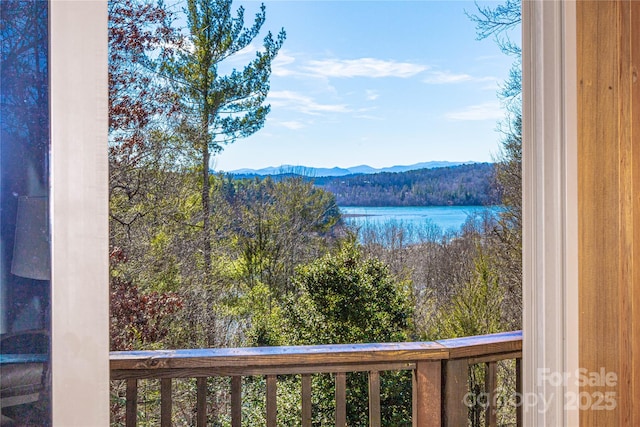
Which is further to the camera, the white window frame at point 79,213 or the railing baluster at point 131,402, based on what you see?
the railing baluster at point 131,402

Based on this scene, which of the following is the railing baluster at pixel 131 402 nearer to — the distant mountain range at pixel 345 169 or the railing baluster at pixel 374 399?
the railing baluster at pixel 374 399

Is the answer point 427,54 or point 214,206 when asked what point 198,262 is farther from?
point 427,54

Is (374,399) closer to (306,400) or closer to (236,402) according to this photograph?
(306,400)

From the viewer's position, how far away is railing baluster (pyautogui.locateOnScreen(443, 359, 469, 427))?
160cm

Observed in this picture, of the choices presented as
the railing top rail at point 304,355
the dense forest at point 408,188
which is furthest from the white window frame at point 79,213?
the dense forest at point 408,188

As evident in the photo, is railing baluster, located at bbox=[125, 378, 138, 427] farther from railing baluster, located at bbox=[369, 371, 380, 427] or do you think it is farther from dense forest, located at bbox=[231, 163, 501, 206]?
dense forest, located at bbox=[231, 163, 501, 206]

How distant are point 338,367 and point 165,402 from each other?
1.83 ft

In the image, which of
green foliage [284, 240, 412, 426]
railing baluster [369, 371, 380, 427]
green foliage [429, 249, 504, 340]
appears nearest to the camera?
railing baluster [369, 371, 380, 427]

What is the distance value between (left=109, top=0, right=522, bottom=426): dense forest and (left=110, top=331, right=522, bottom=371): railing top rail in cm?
278

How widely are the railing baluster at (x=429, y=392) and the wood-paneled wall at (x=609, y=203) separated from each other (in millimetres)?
580

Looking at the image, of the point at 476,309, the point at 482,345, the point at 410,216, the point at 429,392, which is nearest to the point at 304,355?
the point at 429,392

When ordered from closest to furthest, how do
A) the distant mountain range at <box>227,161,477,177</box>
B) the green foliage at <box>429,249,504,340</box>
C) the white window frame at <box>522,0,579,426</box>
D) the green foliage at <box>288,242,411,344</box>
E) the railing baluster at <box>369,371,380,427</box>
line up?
the white window frame at <box>522,0,579,426</box>
the railing baluster at <box>369,371,380,427</box>
the green foliage at <box>288,242,411,344</box>
the green foliage at <box>429,249,504,340</box>
the distant mountain range at <box>227,161,477,177</box>

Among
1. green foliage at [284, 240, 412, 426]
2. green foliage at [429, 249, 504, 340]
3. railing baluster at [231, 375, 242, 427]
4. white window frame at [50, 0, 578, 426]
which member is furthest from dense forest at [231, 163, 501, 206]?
white window frame at [50, 0, 578, 426]

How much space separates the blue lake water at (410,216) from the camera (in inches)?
217
